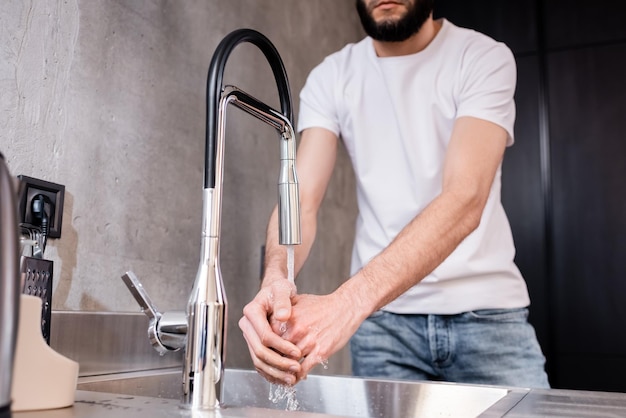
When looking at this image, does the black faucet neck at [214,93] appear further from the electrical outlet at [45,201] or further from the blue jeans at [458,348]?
the blue jeans at [458,348]

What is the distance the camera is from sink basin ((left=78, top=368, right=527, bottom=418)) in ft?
3.03

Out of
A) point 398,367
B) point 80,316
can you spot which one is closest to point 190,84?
point 80,316

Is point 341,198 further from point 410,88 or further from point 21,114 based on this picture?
point 21,114

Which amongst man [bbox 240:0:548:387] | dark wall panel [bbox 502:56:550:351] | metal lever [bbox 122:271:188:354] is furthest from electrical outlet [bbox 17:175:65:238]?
dark wall panel [bbox 502:56:550:351]

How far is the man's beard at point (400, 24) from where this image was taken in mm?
1358

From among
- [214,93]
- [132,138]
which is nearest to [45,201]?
[132,138]

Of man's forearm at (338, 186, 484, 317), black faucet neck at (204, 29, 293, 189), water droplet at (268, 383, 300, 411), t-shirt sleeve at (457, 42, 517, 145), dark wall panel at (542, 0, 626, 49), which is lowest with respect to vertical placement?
water droplet at (268, 383, 300, 411)

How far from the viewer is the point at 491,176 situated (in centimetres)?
108

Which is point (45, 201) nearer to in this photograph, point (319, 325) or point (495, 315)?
point (319, 325)

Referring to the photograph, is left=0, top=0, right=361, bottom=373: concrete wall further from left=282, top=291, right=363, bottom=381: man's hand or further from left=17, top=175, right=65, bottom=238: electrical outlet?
left=282, top=291, right=363, bottom=381: man's hand

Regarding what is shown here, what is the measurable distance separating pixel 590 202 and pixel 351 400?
1752 millimetres

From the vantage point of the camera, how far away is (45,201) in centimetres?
93

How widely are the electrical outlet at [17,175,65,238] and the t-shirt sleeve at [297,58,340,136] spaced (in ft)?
2.00

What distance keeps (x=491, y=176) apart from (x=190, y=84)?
0.66m
